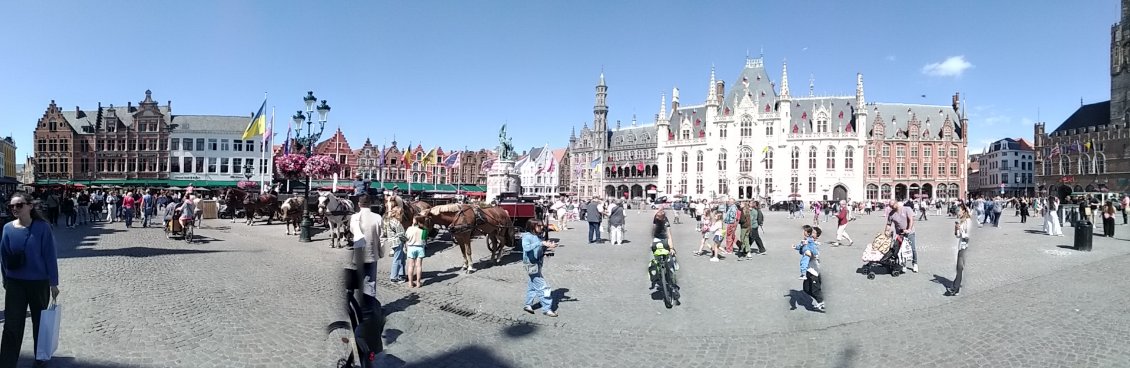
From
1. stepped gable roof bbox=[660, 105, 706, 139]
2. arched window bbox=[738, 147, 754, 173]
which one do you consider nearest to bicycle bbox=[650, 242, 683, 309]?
arched window bbox=[738, 147, 754, 173]

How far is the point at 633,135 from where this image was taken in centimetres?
8362

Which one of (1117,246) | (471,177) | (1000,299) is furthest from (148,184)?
(1117,246)

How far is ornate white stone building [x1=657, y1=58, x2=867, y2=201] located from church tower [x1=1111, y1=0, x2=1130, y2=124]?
1305 inches

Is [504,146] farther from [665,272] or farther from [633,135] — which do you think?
[633,135]

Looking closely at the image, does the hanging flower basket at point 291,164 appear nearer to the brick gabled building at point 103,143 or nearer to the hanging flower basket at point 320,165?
the hanging flower basket at point 320,165

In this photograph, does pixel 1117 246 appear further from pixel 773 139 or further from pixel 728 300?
pixel 773 139

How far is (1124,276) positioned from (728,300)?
29.7ft

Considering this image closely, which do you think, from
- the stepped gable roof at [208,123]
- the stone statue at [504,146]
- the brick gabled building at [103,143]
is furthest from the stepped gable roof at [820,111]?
the brick gabled building at [103,143]

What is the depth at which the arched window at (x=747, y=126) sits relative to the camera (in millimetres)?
67188

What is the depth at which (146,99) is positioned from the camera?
5688cm

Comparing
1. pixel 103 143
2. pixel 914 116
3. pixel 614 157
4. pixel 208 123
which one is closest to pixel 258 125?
pixel 208 123

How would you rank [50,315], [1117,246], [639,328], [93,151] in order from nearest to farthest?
[50,315] < [639,328] < [1117,246] < [93,151]

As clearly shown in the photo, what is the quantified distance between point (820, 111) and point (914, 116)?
533 inches

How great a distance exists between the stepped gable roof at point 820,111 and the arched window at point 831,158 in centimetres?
260
